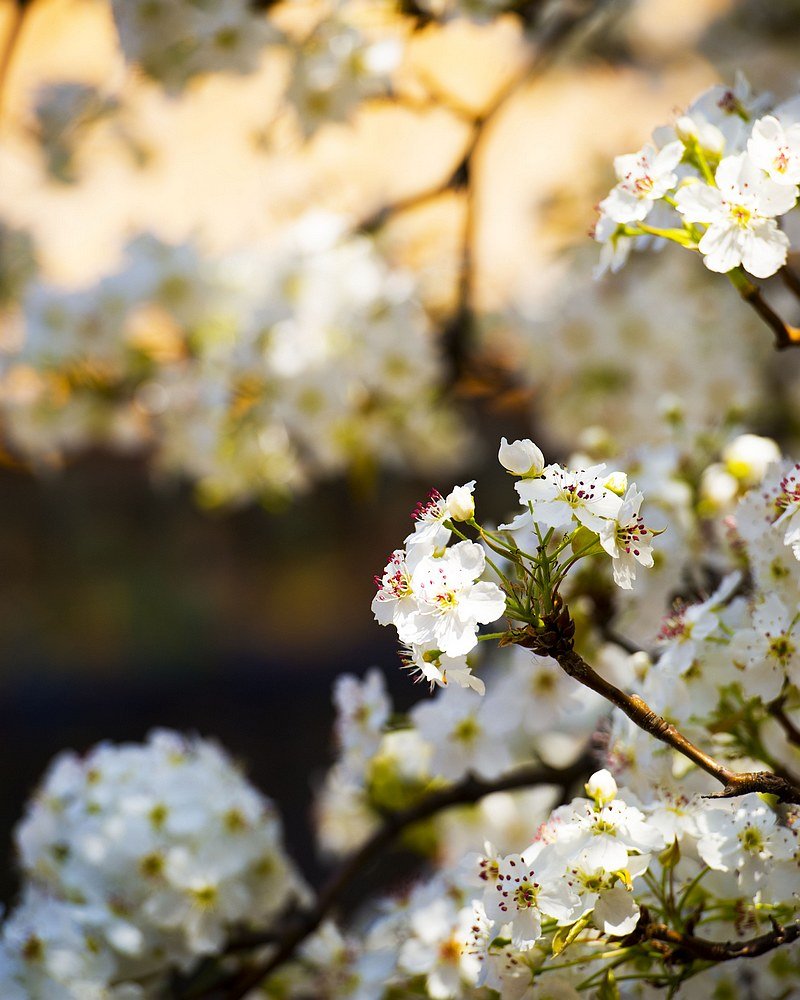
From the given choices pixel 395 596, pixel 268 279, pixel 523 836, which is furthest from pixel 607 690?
pixel 268 279

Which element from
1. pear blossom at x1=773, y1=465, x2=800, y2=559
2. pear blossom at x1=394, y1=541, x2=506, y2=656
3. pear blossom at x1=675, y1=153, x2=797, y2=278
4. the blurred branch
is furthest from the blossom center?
the blurred branch

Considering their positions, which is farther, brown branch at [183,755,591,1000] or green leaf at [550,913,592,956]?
brown branch at [183,755,591,1000]

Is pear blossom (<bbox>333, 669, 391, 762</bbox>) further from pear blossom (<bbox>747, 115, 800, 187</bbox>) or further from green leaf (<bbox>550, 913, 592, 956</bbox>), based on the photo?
pear blossom (<bbox>747, 115, 800, 187</bbox>)

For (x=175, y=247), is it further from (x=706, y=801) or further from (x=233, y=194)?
(x=706, y=801)

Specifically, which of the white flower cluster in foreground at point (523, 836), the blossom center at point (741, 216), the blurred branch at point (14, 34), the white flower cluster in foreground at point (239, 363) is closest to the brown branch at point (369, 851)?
the white flower cluster in foreground at point (523, 836)

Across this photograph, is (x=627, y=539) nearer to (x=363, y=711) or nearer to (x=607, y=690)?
(x=607, y=690)
